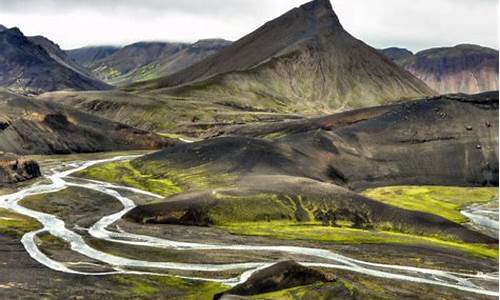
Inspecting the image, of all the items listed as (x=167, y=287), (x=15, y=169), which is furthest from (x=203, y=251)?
(x=15, y=169)

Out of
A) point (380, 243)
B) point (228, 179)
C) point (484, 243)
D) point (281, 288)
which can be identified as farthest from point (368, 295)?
point (228, 179)

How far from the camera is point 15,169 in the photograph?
570ft

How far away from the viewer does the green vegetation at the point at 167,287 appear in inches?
3177

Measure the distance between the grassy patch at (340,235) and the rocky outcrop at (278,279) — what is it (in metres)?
40.3

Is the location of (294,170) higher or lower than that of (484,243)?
higher

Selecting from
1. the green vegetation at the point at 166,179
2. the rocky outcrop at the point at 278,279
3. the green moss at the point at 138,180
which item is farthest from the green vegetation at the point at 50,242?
the green moss at the point at 138,180

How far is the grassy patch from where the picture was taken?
124m

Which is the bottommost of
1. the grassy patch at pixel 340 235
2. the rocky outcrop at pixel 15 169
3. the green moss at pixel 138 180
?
the grassy patch at pixel 340 235

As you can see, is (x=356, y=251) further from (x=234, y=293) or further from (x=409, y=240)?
(x=234, y=293)

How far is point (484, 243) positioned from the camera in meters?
136

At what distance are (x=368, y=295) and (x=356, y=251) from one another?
109 ft

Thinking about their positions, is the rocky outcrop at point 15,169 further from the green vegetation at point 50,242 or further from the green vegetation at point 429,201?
the green vegetation at point 429,201

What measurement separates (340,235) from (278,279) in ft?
161

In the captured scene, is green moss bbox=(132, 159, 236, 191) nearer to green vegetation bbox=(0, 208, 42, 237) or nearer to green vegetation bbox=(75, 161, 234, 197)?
green vegetation bbox=(75, 161, 234, 197)
